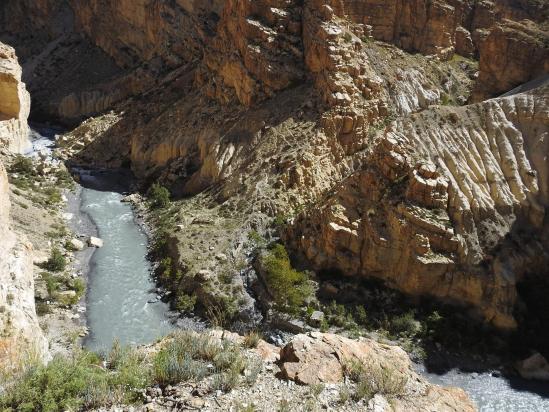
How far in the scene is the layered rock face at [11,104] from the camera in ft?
98.3

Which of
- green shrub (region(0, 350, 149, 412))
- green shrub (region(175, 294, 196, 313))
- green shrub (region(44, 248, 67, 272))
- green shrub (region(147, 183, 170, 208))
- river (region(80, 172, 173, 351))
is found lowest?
river (region(80, 172, 173, 351))

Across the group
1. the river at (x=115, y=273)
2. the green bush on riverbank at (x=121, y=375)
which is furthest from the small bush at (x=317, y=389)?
the river at (x=115, y=273)

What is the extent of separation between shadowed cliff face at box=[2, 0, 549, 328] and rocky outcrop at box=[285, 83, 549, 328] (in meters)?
0.05

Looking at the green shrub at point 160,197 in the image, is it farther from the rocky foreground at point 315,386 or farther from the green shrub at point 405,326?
the rocky foreground at point 315,386

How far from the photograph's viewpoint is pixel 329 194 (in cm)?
2220

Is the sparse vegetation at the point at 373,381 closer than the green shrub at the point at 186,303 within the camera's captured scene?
Yes

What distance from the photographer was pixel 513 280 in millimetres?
19125

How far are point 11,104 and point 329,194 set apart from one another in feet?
67.8

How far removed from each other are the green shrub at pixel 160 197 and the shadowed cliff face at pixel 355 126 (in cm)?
116

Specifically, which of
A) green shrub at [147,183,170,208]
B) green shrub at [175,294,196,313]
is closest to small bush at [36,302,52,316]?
green shrub at [175,294,196,313]

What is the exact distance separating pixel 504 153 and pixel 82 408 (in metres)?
18.9

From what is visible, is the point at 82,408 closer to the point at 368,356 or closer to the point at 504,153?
the point at 368,356

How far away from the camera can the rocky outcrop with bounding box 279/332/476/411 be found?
877 cm

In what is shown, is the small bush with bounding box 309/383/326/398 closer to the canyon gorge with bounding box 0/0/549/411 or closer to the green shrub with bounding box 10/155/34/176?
the canyon gorge with bounding box 0/0/549/411
